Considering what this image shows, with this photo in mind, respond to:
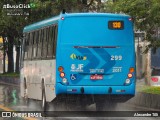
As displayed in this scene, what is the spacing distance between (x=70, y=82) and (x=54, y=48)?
126 cm

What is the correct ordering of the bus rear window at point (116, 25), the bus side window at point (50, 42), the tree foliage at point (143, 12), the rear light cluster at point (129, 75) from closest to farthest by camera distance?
the rear light cluster at point (129, 75) → the bus rear window at point (116, 25) → the bus side window at point (50, 42) → the tree foliage at point (143, 12)

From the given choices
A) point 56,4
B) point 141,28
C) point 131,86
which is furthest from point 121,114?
point 56,4

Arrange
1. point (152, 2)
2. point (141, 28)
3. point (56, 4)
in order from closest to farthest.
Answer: point (152, 2), point (141, 28), point (56, 4)

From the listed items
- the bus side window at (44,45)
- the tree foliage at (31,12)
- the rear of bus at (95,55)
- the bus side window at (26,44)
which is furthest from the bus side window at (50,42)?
the tree foliage at (31,12)

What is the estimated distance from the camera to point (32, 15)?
41.3 m

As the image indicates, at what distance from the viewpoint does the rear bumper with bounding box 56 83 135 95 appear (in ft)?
52.5

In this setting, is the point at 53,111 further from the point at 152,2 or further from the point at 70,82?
the point at 152,2

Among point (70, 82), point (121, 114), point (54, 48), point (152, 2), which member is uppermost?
point (152, 2)

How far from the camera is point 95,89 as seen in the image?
16203mm

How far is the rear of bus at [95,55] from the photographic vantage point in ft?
52.9

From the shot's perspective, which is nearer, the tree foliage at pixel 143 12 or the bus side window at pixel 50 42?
the bus side window at pixel 50 42

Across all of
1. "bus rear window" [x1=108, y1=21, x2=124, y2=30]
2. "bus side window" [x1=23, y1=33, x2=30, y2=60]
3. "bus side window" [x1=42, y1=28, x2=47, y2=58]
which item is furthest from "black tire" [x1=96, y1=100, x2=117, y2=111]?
"bus side window" [x1=23, y1=33, x2=30, y2=60]

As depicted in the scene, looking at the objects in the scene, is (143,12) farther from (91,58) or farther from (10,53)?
(10,53)

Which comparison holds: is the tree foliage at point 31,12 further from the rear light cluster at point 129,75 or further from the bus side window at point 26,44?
the rear light cluster at point 129,75
